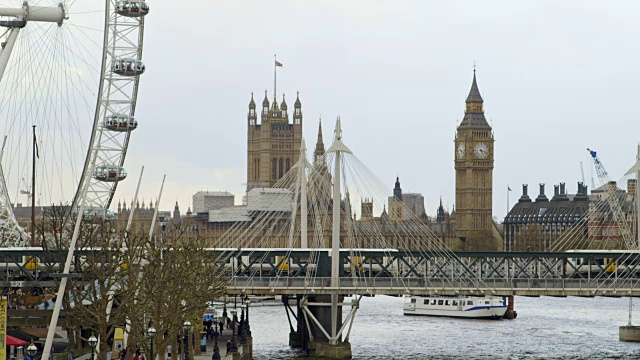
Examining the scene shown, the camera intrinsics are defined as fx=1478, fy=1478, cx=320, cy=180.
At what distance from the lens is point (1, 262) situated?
226 feet

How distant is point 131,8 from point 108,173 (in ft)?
27.5

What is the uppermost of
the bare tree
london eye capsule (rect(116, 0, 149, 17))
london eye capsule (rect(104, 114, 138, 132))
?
london eye capsule (rect(116, 0, 149, 17))

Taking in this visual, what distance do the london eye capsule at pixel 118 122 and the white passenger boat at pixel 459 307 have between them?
48372 millimetres

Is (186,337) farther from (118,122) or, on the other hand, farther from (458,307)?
(458,307)

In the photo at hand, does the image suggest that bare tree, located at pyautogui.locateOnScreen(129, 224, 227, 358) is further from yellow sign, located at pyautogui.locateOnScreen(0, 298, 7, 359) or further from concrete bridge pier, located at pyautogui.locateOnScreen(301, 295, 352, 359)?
yellow sign, located at pyautogui.locateOnScreen(0, 298, 7, 359)

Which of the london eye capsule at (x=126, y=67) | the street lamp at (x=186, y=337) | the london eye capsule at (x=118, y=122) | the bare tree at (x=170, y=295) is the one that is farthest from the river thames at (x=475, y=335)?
the london eye capsule at (x=126, y=67)

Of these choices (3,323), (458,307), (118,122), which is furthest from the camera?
(458,307)

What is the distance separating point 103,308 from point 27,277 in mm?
16432

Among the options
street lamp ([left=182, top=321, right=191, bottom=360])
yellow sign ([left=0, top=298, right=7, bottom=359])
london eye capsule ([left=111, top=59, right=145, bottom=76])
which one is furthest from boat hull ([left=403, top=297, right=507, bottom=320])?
yellow sign ([left=0, top=298, right=7, bottom=359])

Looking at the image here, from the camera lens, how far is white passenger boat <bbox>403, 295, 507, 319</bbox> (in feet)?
383

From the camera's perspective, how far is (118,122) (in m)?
70.6

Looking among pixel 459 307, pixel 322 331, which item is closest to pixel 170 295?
pixel 322 331

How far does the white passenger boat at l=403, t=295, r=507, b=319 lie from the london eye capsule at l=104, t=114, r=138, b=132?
48.4 m

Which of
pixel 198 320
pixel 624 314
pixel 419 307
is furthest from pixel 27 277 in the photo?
pixel 624 314
